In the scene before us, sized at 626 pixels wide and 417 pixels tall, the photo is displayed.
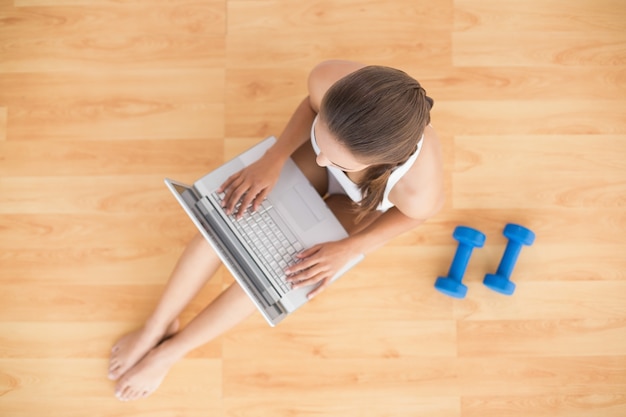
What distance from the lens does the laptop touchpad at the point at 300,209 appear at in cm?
113

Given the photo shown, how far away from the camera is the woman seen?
0.80 m

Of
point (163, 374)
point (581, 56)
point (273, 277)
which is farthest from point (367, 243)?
point (581, 56)

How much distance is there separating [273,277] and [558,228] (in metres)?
0.87

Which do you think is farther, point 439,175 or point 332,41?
point 332,41

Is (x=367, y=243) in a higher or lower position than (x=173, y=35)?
lower

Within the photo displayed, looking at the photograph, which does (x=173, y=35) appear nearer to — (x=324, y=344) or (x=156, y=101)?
(x=156, y=101)

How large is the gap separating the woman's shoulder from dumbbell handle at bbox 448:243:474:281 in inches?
12.9

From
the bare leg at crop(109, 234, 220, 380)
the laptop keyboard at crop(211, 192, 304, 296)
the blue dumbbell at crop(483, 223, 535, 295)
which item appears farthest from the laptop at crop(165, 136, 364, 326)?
the blue dumbbell at crop(483, 223, 535, 295)

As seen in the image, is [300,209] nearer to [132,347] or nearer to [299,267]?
[299,267]

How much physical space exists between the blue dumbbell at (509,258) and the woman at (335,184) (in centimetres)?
35

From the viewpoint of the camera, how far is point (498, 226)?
146cm

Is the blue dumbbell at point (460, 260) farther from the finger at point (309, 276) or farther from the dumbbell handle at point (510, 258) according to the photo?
the finger at point (309, 276)

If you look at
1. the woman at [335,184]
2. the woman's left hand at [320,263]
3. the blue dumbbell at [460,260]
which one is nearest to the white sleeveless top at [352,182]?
the woman at [335,184]

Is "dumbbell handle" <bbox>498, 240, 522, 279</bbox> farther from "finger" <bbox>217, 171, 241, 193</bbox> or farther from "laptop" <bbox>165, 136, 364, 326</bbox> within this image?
"finger" <bbox>217, 171, 241, 193</bbox>
